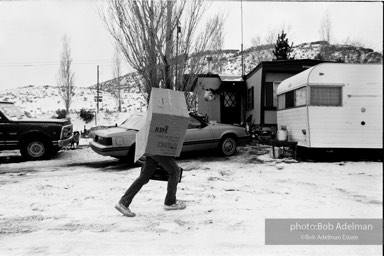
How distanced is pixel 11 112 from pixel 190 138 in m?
5.75

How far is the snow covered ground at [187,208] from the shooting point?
2.79 meters

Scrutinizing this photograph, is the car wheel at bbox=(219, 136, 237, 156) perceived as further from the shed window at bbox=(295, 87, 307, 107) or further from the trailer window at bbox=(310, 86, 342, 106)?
the trailer window at bbox=(310, 86, 342, 106)

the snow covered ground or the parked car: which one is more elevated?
the parked car

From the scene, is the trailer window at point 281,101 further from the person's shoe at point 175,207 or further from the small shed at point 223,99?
the person's shoe at point 175,207

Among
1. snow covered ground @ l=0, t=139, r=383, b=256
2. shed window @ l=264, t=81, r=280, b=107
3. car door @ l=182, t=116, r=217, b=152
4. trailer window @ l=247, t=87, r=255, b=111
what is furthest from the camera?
trailer window @ l=247, t=87, r=255, b=111

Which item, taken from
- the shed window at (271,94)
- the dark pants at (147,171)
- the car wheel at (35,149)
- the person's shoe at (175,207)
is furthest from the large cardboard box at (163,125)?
the shed window at (271,94)

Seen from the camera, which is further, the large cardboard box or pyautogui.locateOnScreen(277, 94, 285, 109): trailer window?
pyautogui.locateOnScreen(277, 94, 285, 109): trailer window

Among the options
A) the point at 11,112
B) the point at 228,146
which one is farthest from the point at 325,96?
the point at 11,112

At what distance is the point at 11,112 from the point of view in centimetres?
943

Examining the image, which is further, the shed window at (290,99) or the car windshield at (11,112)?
the car windshield at (11,112)

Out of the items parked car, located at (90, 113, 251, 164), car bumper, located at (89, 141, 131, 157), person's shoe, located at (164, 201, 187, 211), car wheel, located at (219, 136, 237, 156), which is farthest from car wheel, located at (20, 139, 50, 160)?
person's shoe, located at (164, 201, 187, 211)

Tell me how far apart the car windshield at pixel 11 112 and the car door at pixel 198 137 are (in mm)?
5471

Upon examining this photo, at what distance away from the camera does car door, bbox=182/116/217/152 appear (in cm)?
848

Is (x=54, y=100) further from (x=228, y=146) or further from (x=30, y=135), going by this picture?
(x=228, y=146)
